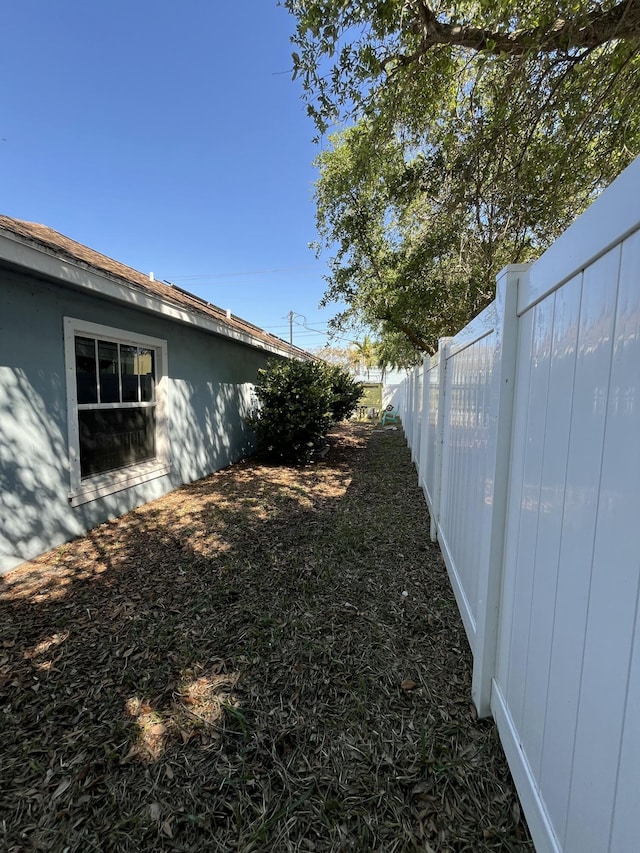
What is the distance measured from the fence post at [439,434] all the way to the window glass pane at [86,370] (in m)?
3.90

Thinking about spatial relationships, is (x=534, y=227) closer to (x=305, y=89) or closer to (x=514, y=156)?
(x=514, y=156)

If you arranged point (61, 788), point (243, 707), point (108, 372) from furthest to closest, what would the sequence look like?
point (108, 372), point (243, 707), point (61, 788)

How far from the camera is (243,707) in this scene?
2.03 meters

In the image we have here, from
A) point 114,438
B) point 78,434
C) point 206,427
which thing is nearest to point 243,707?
point 78,434

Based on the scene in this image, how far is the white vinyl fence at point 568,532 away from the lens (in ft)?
2.75

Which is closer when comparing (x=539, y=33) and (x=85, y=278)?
(x=539, y=33)

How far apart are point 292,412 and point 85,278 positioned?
4.38 meters

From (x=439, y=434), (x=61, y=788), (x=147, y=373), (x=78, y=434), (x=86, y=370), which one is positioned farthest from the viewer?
(x=147, y=373)

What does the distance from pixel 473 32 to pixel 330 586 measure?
4985 mm

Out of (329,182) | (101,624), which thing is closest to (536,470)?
(101,624)

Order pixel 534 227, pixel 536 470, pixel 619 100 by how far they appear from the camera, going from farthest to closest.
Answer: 1. pixel 534 227
2. pixel 619 100
3. pixel 536 470

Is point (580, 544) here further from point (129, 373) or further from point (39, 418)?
point (129, 373)

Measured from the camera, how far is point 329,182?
957 cm

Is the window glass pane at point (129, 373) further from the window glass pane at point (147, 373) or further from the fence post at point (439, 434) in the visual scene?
the fence post at point (439, 434)
